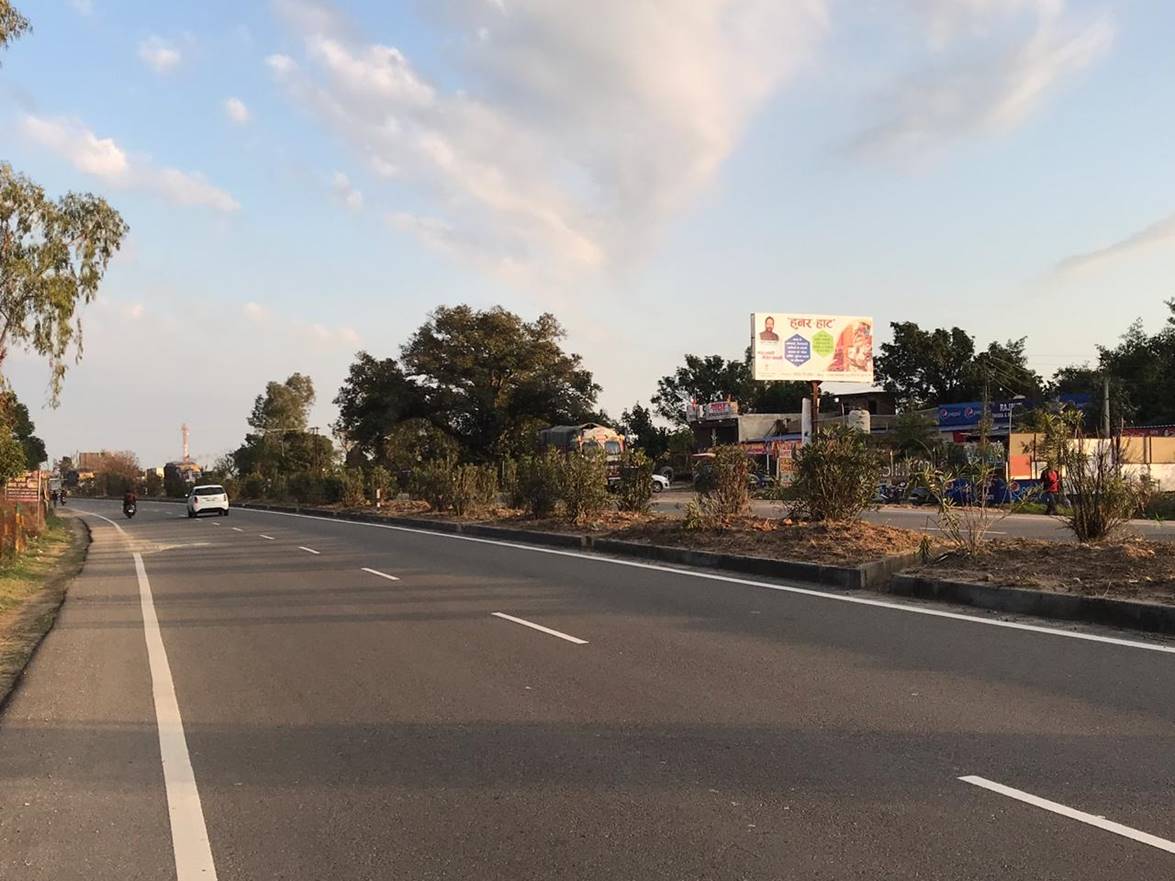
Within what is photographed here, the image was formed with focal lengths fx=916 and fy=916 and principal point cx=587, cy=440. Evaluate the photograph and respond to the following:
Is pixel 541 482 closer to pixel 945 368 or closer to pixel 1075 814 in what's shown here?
pixel 1075 814

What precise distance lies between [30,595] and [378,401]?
40491mm

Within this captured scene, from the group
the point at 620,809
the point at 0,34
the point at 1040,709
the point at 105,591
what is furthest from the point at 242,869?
the point at 0,34

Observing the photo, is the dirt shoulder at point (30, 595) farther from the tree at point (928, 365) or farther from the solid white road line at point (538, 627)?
the tree at point (928, 365)

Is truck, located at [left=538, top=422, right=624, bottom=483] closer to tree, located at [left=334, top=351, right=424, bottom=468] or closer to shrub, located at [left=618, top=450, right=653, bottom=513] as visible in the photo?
tree, located at [left=334, top=351, right=424, bottom=468]

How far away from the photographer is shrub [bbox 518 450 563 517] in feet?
71.8

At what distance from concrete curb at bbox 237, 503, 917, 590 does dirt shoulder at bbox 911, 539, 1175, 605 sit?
503 millimetres

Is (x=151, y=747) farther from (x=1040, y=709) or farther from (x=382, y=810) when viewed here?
(x=1040, y=709)

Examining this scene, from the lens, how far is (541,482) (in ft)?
75.5

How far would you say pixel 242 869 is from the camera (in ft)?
13.1

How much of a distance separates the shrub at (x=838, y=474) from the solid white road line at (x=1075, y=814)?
10033mm

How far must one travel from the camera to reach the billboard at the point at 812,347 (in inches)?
1737

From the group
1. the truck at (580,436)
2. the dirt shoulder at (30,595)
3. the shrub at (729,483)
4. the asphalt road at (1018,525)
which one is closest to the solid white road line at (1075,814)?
the dirt shoulder at (30,595)

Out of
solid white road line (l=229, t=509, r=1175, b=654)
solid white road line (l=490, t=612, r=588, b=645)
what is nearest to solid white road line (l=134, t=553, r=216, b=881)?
solid white road line (l=490, t=612, r=588, b=645)

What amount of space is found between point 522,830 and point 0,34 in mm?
Answer: 17431
